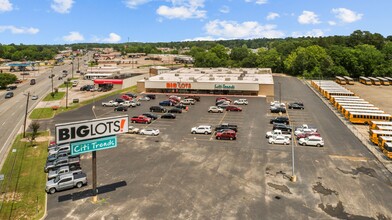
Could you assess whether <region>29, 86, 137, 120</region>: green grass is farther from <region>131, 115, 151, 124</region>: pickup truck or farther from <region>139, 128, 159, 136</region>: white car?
<region>139, 128, 159, 136</region>: white car

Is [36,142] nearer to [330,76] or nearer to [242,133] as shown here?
[242,133]

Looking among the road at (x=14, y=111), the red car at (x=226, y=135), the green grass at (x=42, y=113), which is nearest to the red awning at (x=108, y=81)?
the road at (x=14, y=111)

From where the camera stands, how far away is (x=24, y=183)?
33031 millimetres

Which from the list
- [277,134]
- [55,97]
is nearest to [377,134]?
[277,134]

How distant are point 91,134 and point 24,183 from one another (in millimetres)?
12571

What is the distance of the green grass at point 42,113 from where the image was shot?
217ft

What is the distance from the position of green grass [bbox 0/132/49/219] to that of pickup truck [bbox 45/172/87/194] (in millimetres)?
1080

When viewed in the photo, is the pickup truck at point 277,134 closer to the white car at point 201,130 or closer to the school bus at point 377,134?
the white car at point 201,130

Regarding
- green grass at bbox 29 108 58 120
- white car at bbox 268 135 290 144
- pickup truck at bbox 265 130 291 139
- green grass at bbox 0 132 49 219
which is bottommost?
green grass at bbox 0 132 49 219

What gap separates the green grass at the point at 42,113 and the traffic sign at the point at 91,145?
4414 centimetres

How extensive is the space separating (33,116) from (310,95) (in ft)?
260

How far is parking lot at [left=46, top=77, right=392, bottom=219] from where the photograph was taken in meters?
26.5

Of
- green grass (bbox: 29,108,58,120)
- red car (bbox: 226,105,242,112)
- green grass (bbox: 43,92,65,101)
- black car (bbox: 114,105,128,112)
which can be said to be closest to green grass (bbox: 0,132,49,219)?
green grass (bbox: 29,108,58,120)

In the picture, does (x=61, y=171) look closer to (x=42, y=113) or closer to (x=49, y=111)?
(x=42, y=113)
